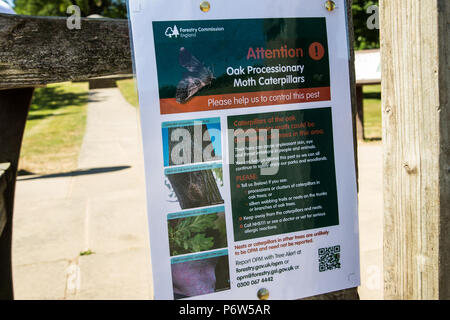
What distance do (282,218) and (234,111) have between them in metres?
0.41

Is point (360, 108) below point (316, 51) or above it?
above

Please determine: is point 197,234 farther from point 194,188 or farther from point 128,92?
point 128,92

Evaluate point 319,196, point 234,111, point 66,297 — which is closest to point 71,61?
point 234,111

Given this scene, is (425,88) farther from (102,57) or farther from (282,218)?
(102,57)

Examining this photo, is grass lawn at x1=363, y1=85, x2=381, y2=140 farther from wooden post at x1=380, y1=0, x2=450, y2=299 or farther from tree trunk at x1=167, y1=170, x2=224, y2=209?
tree trunk at x1=167, y1=170, x2=224, y2=209

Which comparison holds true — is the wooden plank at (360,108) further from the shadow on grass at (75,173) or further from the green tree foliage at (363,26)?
the green tree foliage at (363,26)

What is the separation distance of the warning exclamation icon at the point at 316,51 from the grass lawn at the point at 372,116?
28.2ft

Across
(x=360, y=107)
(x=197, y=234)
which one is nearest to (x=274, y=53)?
(x=197, y=234)

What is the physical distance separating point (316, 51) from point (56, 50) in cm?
89

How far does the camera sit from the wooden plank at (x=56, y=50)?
5.12 feet

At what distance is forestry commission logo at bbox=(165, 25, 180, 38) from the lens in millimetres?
1506

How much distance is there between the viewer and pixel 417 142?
5.10 ft

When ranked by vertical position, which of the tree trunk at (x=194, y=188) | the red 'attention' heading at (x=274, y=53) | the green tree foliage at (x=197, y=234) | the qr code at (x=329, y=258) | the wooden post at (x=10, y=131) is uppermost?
the red 'attention' heading at (x=274, y=53)

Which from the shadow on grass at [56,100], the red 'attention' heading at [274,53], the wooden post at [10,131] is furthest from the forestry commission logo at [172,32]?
the shadow on grass at [56,100]
